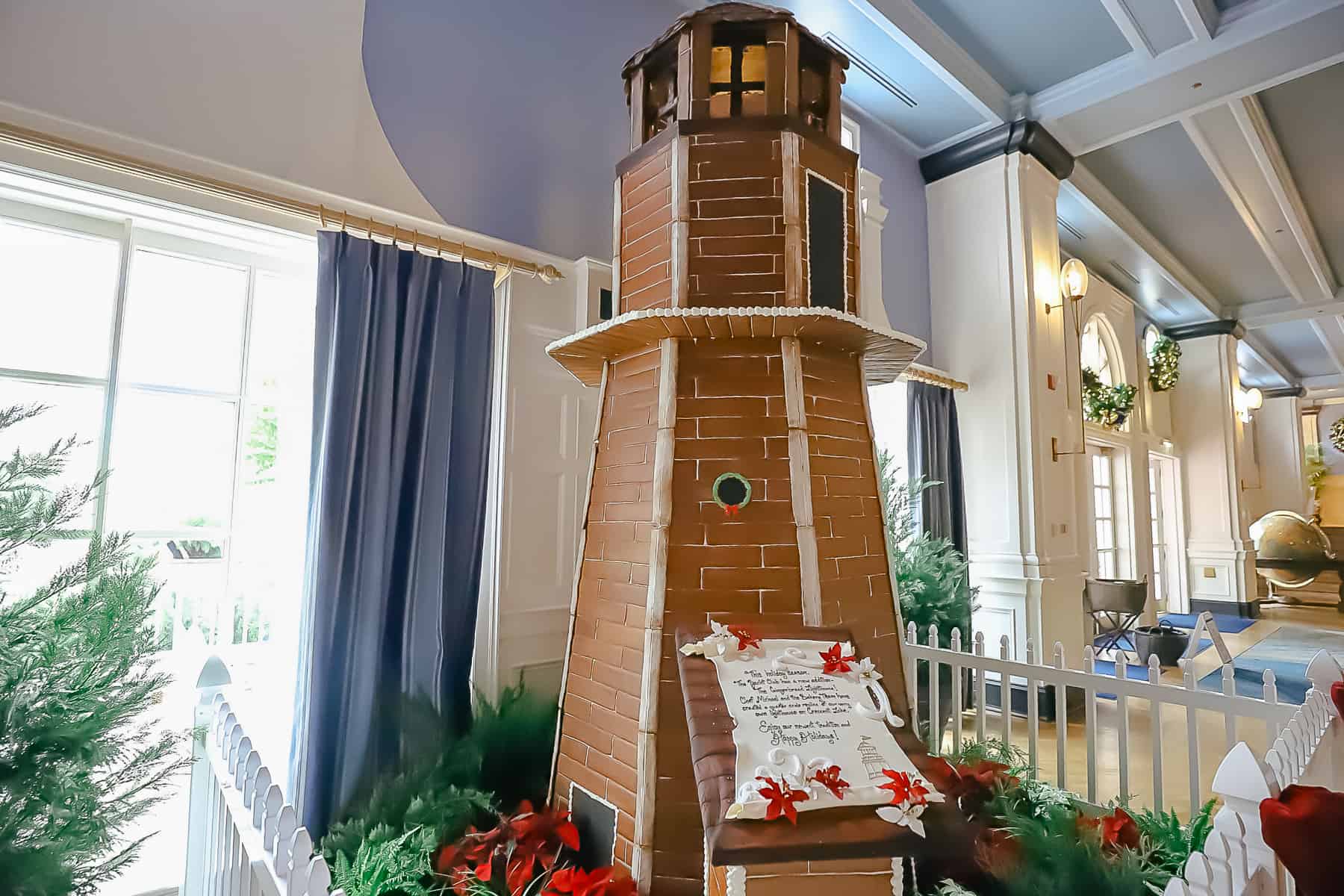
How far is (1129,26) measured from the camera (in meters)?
3.53

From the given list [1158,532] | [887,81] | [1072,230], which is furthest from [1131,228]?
[1158,532]

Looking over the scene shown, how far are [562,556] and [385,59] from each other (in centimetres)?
187

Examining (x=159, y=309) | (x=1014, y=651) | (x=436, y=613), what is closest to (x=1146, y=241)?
(x=1014, y=651)

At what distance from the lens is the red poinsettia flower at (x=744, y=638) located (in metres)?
1.65

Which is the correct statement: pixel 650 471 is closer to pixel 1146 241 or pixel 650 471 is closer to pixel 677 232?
pixel 677 232

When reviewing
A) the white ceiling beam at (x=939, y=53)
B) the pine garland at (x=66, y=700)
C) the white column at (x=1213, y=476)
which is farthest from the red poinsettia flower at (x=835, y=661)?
the white column at (x=1213, y=476)

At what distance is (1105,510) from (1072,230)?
2.86m

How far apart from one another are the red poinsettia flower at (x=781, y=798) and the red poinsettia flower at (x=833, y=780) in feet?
0.15

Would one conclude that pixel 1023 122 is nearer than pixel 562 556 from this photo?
No

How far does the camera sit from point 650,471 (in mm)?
1934

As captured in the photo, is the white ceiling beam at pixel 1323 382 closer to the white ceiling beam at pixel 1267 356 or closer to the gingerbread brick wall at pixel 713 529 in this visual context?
the white ceiling beam at pixel 1267 356

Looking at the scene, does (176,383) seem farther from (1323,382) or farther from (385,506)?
(1323,382)

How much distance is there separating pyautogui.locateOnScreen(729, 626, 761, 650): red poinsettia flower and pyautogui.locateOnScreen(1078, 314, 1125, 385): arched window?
6.02 m

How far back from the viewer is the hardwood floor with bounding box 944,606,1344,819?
329 cm
